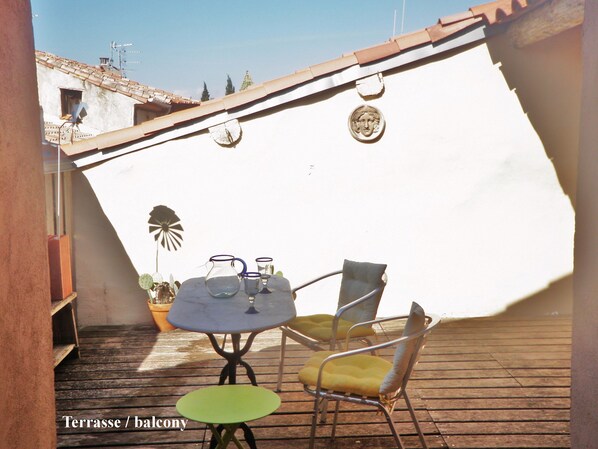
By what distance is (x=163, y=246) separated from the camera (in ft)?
18.1

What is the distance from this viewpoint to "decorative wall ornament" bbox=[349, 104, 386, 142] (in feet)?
17.7

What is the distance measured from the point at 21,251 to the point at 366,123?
161 inches

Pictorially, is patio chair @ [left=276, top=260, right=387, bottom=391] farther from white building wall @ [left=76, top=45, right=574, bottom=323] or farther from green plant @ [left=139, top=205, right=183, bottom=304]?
green plant @ [left=139, top=205, right=183, bottom=304]

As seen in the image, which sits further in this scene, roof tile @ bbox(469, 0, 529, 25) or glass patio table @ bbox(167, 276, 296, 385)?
roof tile @ bbox(469, 0, 529, 25)

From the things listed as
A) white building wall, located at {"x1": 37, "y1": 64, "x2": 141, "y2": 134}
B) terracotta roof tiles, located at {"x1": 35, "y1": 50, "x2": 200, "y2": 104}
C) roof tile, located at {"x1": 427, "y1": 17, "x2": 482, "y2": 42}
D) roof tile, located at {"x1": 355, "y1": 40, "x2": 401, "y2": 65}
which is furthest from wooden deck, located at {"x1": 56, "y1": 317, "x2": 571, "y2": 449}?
terracotta roof tiles, located at {"x1": 35, "y1": 50, "x2": 200, "y2": 104}

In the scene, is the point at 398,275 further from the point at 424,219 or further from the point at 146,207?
the point at 146,207

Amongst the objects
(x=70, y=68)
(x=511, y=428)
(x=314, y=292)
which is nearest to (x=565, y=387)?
(x=511, y=428)

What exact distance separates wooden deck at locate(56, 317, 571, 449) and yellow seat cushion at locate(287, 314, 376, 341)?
459 mm

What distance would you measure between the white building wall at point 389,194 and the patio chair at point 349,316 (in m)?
1.54

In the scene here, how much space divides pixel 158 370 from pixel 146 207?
68.1 inches

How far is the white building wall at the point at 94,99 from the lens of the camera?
44.1 feet

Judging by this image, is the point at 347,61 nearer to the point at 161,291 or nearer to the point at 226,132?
the point at 226,132

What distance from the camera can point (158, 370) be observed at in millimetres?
4383

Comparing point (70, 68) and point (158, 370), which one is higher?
point (70, 68)
